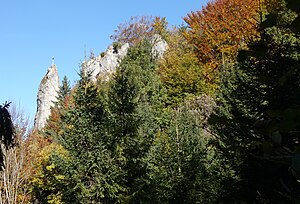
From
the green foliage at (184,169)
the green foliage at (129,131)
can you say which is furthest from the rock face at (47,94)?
the green foliage at (184,169)

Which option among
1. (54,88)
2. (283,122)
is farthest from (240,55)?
(54,88)

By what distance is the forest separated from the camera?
0.99 metres

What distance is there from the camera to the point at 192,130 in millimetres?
12672

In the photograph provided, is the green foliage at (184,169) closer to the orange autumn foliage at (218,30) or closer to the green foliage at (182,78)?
the green foliage at (182,78)

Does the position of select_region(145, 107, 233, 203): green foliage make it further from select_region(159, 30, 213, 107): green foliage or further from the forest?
select_region(159, 30, 213, 107): green foliage

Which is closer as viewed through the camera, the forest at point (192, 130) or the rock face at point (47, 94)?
the forest at point (192, 130)

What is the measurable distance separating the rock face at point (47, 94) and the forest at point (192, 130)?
23.7m

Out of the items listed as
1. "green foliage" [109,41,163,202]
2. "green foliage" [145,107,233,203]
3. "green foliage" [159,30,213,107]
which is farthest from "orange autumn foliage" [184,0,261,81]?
"green foliage" [145,107,233,203]

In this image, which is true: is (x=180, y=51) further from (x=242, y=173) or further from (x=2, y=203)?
(x=242, y=173)

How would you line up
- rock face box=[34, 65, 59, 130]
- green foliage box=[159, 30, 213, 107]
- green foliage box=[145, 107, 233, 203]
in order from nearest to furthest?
green foliage box=[145, 107, 233, 203] → green foliage box=[159, 30, 213, 107] → rock face box=[34, 65, 59, 130]

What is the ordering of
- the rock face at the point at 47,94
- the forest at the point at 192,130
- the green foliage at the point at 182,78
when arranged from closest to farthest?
the forest at the point at 192,130 < the green foliage at the point at 182,78 < the rock face at the point at 47,94

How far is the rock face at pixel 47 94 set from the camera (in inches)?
1814

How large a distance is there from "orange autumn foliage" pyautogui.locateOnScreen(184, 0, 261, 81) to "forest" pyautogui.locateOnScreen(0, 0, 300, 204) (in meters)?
0.09

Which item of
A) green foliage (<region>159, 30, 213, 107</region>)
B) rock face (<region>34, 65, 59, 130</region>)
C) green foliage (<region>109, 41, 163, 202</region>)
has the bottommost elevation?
green foliage (<region>109, 41, 163, 202</region>)
